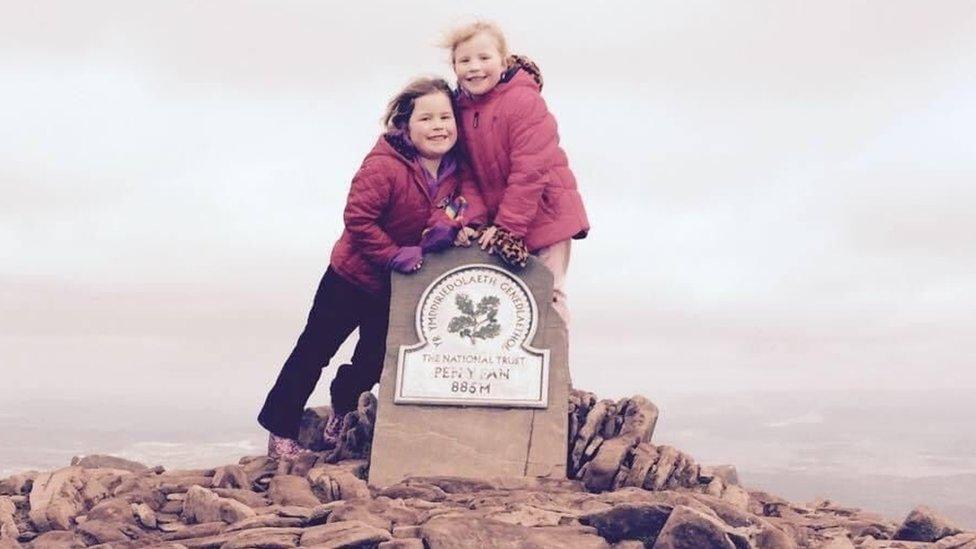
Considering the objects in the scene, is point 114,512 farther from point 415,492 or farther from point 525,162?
point 525,162

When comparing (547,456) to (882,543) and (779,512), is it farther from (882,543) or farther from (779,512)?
(882,543)

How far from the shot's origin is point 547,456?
9.59m

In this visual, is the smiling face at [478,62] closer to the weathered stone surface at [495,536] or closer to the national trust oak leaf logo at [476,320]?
the national trust oak leaf logo at [476,320]

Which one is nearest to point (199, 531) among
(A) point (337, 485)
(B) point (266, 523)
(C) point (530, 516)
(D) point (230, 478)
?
(B) point (266, 523)

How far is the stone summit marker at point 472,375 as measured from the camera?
960cm

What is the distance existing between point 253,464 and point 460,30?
446cm

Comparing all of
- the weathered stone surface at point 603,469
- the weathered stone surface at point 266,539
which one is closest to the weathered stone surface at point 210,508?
the weathered stone surface at point 266,539

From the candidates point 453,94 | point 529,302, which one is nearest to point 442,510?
point 529,302

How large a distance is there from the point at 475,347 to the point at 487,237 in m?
0.99

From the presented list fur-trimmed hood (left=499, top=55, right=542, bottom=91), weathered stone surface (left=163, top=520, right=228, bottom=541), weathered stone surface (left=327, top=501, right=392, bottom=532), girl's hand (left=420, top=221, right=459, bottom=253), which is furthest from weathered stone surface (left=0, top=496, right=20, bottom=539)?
fur-trimmed hood (left=499, top=55, right=542, bottom=91)

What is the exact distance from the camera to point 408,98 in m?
10.2

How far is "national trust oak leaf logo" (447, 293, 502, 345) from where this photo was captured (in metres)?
9.91

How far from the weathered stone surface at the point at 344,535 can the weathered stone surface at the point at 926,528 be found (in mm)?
4348

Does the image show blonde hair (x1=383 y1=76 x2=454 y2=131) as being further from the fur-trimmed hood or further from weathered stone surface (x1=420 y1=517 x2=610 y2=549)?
weathered stone surface (x1=420 y1=517 x2=610 y2=549)
